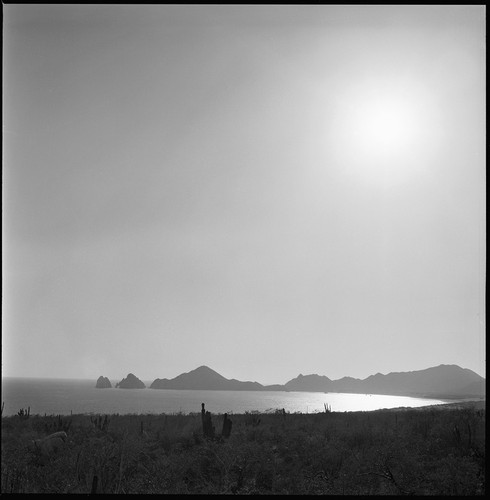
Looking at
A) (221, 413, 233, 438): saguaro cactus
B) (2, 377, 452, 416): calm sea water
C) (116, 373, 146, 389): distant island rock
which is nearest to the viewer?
(221, 413, 233, 438): saguaro cactus

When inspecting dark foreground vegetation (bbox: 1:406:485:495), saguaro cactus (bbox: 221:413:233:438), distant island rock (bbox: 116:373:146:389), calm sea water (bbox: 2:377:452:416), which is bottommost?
distant island rock (bbox: 116:373:146:389)

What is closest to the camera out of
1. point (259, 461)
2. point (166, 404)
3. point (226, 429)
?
point (259, 461)

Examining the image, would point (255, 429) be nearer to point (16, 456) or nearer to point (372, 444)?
point (372, 444)

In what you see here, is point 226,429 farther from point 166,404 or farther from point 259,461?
point 166,404

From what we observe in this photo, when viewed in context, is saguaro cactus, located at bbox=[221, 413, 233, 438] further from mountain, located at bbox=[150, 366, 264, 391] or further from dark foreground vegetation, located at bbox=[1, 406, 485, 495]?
mountain, located at bbox=[150, 366, 264, 391]

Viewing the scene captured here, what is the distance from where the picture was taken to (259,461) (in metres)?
9.93

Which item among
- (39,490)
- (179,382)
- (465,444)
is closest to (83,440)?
(39,490)

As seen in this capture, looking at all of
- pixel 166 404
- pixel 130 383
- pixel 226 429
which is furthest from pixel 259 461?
pixel 130 383

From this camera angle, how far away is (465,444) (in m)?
10.9

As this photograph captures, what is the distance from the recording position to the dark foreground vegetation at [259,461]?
28.0 feet

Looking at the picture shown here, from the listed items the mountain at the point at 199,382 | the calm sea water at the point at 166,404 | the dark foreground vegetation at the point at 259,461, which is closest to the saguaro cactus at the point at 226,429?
the dark foreground vegetation at the point at 259,461

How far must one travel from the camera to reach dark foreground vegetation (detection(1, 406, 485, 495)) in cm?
852

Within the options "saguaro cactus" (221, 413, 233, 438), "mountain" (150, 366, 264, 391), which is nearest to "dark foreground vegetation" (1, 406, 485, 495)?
"saguaro cactus" (221, 413, 233, 438)

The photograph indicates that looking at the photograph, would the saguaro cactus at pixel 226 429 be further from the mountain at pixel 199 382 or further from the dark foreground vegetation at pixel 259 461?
the mountain at pixel 199 382
